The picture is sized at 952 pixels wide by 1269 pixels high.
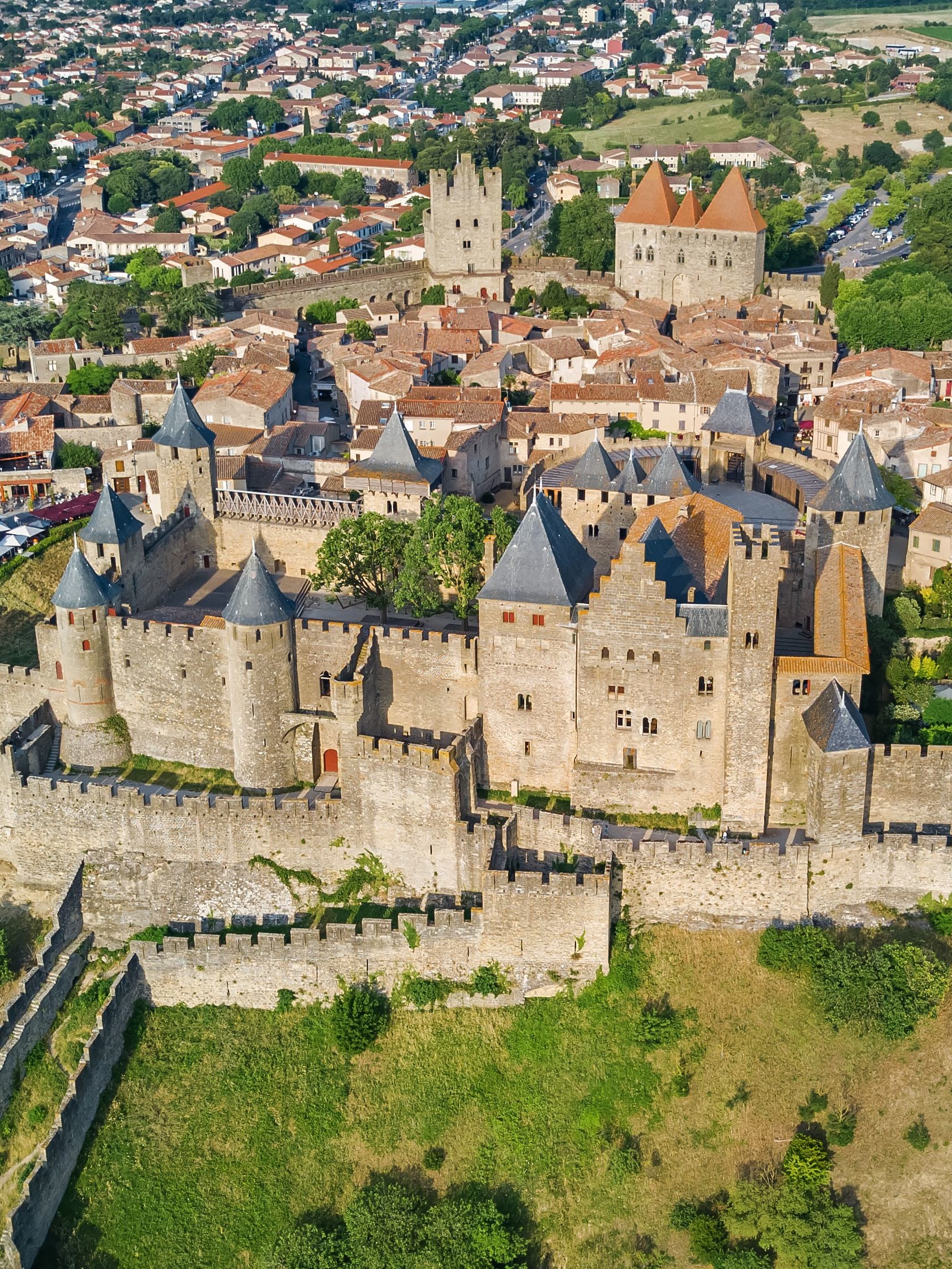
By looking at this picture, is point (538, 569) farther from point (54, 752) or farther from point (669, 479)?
point (54, 752)

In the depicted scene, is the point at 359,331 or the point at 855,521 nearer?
the point at 855,521

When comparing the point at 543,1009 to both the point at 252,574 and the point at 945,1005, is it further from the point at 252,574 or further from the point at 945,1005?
the point at 252,574

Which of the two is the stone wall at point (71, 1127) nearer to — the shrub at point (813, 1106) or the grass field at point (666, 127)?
the shrub at point (813, 1106)

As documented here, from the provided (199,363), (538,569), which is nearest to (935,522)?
(538,569)

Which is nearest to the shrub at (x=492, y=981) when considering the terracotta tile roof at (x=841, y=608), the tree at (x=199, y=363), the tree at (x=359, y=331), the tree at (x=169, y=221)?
the terracotta tile roof at (x=841, y=608)

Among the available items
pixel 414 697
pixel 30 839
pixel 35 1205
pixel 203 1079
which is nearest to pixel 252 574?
pixel 414 697
